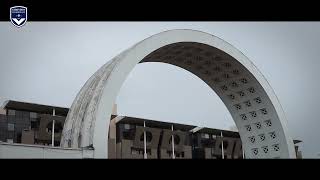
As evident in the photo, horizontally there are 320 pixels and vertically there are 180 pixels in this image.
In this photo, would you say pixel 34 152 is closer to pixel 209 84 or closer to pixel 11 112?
pixel 209 84

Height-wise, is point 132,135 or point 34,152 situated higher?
point 132,135

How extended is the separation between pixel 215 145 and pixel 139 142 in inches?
456

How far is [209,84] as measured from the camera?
2581 centimetres

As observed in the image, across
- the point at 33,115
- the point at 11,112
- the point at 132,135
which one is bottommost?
the point at 132,135

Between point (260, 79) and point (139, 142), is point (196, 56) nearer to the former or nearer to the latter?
point (260, 79)
